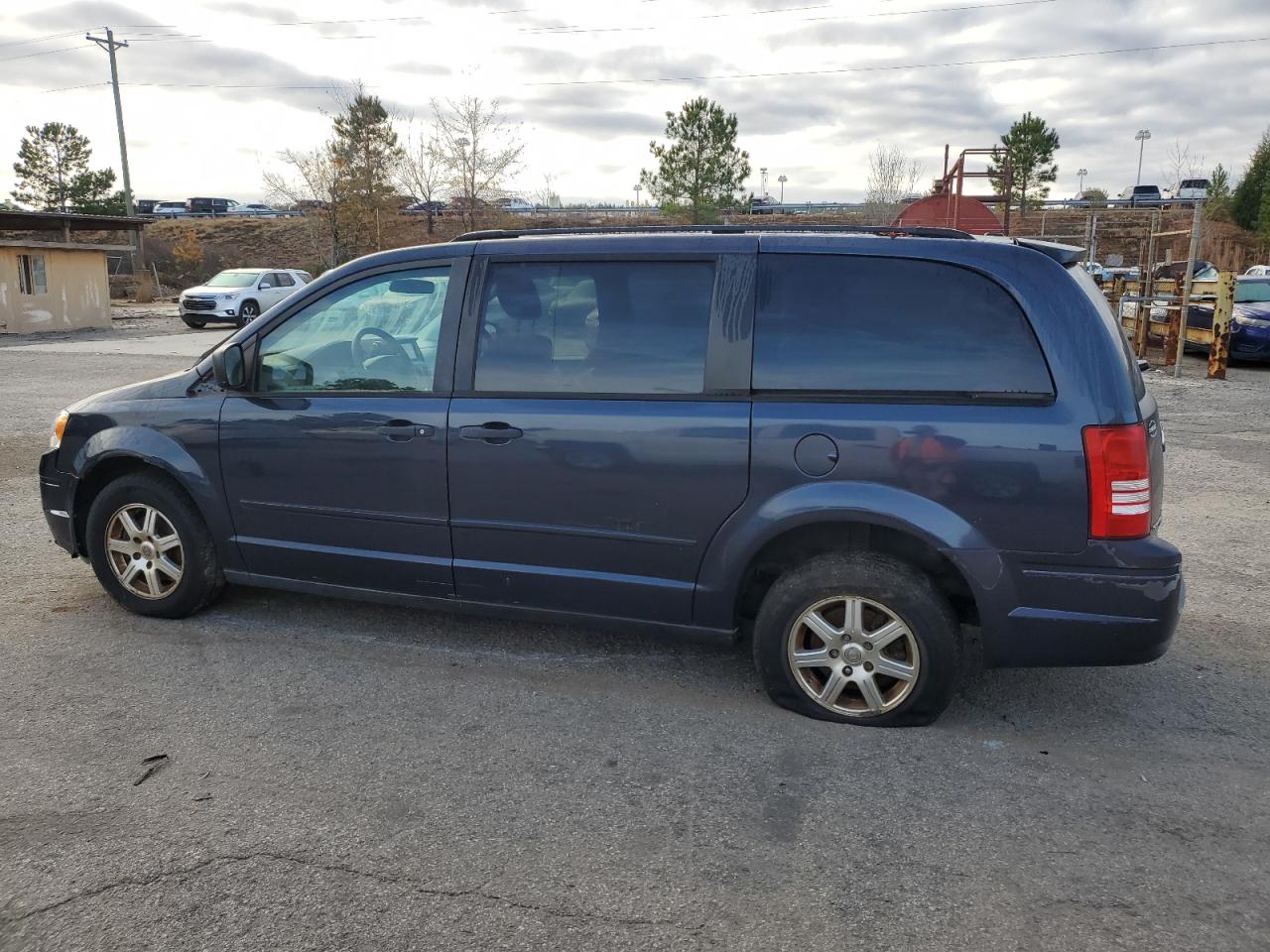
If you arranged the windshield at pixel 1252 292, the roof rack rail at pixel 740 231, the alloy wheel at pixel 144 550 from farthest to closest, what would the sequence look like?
the windshield at pixel 1252 292, the alloy wheel at pixel 144 550, the roof rack rail at pixel 740 231

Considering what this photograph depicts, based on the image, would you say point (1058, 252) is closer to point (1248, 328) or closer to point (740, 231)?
point (740, 231)

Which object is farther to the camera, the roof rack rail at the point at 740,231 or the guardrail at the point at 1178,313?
the guardrail at the point at 1178,313

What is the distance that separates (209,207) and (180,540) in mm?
83933

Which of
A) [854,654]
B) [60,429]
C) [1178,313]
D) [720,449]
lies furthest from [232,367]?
[1178,313]

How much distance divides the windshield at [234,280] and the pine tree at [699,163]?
64.2ft

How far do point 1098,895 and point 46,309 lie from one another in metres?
30.6

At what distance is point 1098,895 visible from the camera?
8.78 feet

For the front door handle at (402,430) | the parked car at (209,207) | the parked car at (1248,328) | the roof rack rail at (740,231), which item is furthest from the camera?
the parked car at (209,207)

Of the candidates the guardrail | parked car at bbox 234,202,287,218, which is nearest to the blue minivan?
the guardrail

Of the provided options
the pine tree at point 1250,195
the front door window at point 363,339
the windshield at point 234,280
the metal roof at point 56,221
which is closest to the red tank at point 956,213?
the front door window at point 363,339

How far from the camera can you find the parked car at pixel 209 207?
77938mm

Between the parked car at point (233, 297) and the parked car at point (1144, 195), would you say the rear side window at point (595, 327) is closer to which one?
the parked car at point (233, 297)

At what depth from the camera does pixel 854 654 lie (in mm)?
3611

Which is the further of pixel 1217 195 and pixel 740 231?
pixel 1217 195
